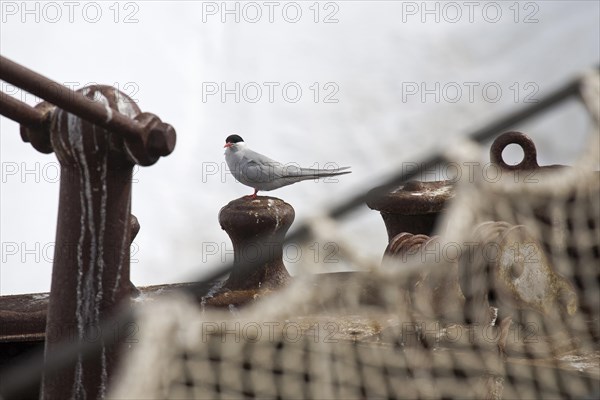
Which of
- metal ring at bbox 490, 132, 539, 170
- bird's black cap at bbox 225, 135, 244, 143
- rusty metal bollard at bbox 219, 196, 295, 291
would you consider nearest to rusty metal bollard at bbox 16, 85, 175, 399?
rusty metal bollard at bbox 219, 196, 295, 291

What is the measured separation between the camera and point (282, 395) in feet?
4.17

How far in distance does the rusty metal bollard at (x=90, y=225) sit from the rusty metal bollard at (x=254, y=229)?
522 millimetres

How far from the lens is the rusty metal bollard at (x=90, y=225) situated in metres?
1.09

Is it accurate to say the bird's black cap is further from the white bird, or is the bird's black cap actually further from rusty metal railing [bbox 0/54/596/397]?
rusty metal railing [bbox 0/54/596/397]

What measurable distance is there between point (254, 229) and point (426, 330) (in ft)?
1.63

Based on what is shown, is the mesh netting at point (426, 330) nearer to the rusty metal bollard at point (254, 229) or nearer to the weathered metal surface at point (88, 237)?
the weathered metal surface at point (88, 237)

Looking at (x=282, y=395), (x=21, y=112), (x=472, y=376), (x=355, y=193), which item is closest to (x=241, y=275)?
(x=282, y=395)

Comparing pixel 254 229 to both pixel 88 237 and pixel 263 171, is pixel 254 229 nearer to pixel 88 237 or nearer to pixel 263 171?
pixel 263 171

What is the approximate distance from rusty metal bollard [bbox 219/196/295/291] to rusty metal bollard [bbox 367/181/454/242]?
257mm

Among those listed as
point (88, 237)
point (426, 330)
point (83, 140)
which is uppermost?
point (83, 140)

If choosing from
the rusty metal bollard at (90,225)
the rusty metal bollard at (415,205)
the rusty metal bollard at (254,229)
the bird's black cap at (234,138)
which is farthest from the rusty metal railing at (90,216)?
the bird's black cap at (234,138)

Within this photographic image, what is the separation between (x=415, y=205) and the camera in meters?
1.85

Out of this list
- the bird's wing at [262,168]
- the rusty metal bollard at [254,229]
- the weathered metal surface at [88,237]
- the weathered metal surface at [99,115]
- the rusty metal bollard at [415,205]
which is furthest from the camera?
the bird's wing at [262,168]

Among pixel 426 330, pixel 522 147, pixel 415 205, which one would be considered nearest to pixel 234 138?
pixel 415 205
